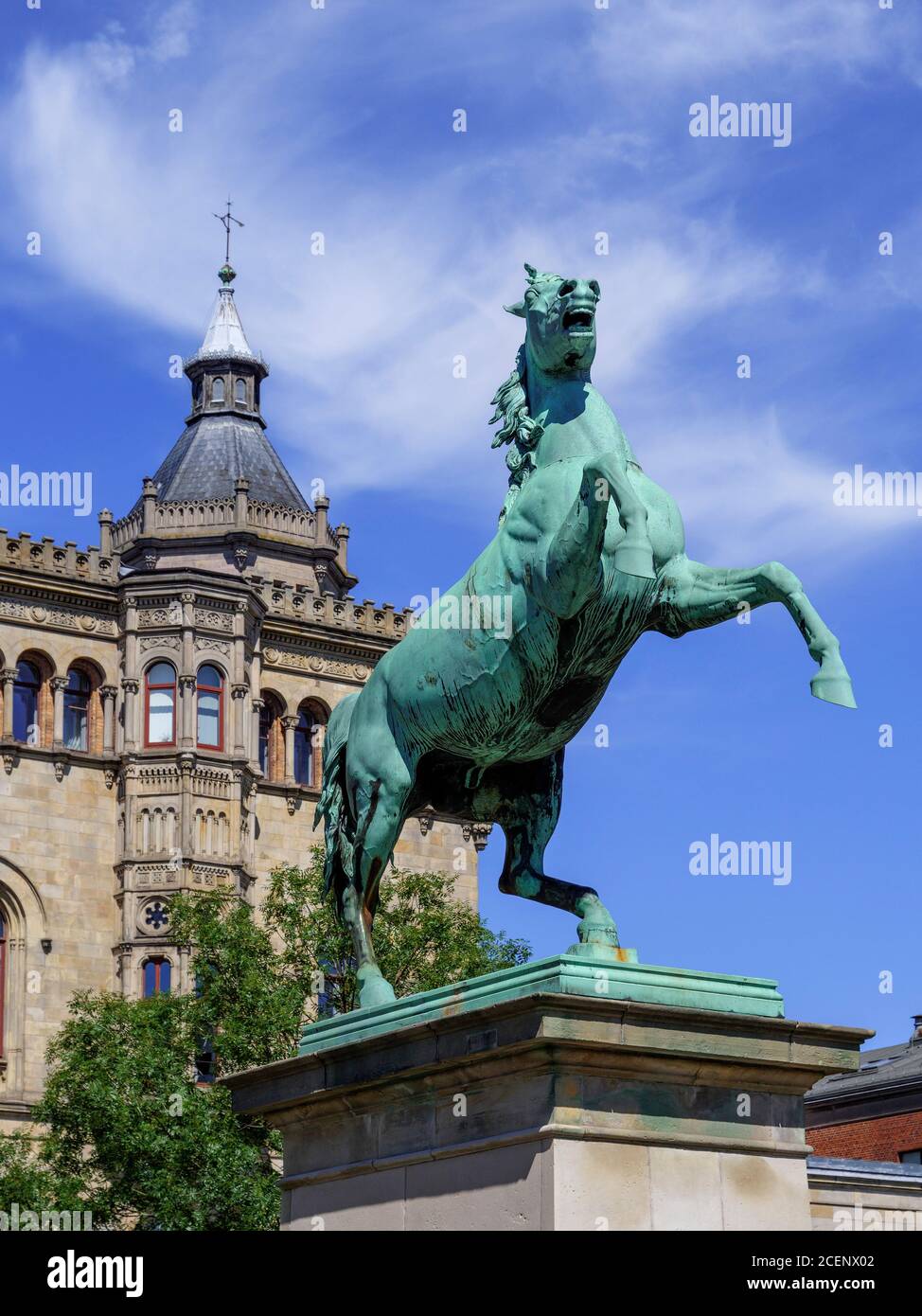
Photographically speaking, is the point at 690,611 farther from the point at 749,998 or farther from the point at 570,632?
the point at 749,998

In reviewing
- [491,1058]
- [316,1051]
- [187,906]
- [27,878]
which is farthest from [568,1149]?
[27,878]

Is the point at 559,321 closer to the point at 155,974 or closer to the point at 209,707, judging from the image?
the point at 155,974

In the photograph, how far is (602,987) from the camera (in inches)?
433

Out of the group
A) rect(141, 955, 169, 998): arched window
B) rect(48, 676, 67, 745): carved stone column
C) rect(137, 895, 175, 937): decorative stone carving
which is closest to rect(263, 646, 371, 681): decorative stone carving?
rect(48, 676, 67, 745): carved stone column

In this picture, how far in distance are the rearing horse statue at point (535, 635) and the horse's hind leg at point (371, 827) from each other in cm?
1

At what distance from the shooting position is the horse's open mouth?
39.7 ft

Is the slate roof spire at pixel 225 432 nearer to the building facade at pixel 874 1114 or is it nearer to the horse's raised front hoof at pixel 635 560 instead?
the building facade at pixel 874 1114

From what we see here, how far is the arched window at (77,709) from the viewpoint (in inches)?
2277

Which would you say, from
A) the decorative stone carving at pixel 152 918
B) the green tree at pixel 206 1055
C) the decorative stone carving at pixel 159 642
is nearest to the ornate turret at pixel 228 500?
the decorative stone carving at pixel 159 642

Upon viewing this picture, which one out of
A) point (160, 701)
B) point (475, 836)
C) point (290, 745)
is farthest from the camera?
point (475, 836)

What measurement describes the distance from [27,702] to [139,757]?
3.37 meters

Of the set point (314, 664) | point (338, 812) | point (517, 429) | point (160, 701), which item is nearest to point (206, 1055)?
point (160, 701)

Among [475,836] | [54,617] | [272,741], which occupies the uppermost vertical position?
[54,617]

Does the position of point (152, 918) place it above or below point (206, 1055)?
above
